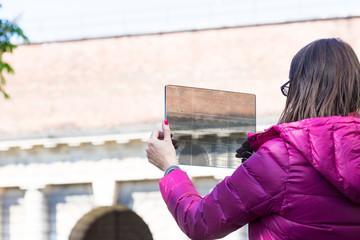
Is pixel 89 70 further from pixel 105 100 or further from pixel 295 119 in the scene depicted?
pixel 295 119

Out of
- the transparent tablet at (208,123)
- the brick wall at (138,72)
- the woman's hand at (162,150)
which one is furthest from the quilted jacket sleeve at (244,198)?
the brick wall at (138,72)

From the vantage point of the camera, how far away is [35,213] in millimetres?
13898

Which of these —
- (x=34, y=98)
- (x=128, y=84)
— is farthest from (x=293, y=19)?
(x=34, y=98)

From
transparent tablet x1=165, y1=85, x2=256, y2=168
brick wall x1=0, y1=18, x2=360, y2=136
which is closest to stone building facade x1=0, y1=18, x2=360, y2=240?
brick wall x1=0, y1=18, x2=360, y2=136

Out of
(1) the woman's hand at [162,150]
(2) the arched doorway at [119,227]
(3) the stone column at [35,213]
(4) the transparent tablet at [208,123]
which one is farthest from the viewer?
(2) the arched doorway at [119,227]

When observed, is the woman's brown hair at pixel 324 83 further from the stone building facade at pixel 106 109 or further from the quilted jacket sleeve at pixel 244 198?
the stone building facade at pixel 106 109

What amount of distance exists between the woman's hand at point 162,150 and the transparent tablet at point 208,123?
3.9 inches

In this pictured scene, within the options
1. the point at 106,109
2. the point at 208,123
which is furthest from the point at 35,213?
the point at 208,123

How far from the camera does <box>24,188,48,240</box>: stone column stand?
13914 mm

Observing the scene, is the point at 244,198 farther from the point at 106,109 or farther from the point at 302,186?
the point at 106,109

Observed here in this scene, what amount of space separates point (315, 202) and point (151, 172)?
1201 centimetres

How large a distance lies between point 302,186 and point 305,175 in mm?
27

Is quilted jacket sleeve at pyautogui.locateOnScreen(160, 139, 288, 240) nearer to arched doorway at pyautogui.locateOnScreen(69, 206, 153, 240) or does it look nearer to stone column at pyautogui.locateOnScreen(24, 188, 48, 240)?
stone column at pyautogui.locateOnScreen(24, 188, 48, 240)

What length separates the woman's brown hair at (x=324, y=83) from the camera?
5.49 ft
